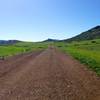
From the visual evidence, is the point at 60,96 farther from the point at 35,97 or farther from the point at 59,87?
the point at 59,87

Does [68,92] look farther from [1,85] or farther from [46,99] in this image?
[1,85]

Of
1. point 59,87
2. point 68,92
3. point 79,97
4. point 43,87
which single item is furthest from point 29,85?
point 79,97

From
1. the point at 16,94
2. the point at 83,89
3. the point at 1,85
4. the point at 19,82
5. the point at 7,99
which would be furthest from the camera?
the point at 19,82

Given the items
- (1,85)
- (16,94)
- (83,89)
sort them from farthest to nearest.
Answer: (1,85) < (83,89) < (16,94)

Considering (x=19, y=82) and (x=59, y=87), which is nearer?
(x=59, y=87)

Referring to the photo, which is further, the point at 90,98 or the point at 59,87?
the point at 59,87

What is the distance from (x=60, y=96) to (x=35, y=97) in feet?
3.48

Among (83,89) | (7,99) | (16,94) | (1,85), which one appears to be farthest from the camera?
(1,85)

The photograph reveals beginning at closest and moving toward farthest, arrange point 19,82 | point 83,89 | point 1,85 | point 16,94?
point 16,94
point 83,89
point 1,85
point 19,82

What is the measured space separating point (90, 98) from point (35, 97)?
2.28m

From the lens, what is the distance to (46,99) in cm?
874

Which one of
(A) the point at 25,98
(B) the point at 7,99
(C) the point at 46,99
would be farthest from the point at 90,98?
(B) the point at 7,99

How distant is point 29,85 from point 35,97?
8.51 ft

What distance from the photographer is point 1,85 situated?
38.0 ft
